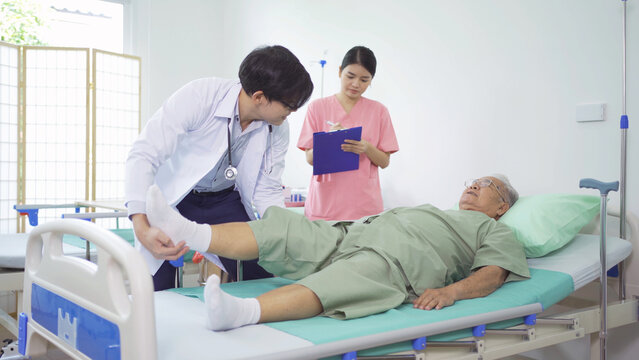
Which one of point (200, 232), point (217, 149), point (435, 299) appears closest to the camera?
point (200, 232)

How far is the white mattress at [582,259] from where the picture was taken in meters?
1.92

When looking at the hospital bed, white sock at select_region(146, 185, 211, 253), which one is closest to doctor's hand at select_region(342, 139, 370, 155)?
the hospital bed

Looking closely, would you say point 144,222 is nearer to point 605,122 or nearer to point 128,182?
point 128,182

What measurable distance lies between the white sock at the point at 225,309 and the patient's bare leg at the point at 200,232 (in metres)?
0.22

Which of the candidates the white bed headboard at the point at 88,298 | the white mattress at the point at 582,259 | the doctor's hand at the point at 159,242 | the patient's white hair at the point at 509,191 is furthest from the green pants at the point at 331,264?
the patient's white hair at the point at 509,191

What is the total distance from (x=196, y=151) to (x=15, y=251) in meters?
1.39

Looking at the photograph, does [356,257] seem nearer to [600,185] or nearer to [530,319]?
[530,319]

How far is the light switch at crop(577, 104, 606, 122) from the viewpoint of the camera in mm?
2289

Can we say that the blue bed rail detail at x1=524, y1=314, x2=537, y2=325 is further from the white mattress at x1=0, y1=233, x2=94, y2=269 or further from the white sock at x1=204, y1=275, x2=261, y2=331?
the white mattress at x1=0, y1=233, x2=94, y2=269

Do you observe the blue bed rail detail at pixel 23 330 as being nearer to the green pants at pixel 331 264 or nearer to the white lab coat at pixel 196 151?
the white lab coat at pixel 196 151

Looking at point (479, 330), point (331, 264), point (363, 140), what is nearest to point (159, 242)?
point (331, 264)

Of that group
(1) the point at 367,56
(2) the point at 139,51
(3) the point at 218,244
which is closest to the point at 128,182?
(3) the point at 218,244

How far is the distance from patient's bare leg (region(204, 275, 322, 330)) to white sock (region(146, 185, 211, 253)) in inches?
9.1

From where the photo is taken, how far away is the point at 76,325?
4.30 ft
